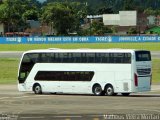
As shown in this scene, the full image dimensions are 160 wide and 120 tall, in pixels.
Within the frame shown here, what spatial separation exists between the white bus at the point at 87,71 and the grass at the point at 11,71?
14.3 metres

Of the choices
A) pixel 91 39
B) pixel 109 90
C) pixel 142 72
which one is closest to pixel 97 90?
pixel 109 90

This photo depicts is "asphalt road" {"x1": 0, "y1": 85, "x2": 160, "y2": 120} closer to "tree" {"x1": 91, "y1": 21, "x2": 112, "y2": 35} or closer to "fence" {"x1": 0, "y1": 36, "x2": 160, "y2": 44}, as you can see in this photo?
"fence" {"x1": 0, "y1": 36, "x2": 160, "y2": 44}

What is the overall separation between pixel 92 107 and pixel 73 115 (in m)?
4.69

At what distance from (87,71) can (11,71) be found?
81.3 feet

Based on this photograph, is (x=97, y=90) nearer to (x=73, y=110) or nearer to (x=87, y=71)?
(x=87, y=71)

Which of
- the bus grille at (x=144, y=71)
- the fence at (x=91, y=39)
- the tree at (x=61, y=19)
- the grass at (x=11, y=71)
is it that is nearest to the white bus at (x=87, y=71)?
the bus grille at (x=144, y=71)

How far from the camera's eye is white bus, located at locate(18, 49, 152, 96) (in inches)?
1603

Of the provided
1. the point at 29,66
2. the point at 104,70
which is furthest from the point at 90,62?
the point at 29,66

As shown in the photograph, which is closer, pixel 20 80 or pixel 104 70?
pixel 104 70

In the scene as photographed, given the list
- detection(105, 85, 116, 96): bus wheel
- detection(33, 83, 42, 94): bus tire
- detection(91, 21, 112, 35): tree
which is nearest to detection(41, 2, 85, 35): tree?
detection(91, 21, 112, 35): tree

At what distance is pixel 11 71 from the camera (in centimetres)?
6606

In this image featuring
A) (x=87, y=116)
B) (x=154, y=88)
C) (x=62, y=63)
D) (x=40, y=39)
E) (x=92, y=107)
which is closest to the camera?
(x=87, y=116)

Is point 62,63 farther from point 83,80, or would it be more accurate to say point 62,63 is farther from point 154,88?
point 154,88

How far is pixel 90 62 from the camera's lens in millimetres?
42469
